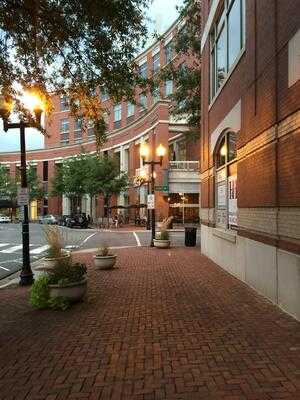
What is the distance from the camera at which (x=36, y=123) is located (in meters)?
12.2

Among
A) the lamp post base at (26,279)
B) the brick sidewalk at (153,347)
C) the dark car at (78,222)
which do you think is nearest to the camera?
the brick sidewalk at (153,347)

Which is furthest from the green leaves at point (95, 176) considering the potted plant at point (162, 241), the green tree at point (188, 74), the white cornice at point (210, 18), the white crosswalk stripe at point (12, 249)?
the white cornice at point (210, 18)

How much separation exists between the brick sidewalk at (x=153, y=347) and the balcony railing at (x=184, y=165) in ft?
107

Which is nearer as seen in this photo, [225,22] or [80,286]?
[80,286]

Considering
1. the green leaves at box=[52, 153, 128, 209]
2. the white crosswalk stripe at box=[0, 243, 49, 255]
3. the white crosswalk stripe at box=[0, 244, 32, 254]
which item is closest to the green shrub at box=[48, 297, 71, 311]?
the white crosswalk stripe at box=[0, 243, 49, 255]

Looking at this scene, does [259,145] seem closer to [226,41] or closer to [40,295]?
[40,295]

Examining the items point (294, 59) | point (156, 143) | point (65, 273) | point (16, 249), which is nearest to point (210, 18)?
point (294, 59)

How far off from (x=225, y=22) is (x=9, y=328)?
1111 cm

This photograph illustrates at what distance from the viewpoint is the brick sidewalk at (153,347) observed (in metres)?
5.03

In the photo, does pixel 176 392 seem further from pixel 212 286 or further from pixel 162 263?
pixel 162 263

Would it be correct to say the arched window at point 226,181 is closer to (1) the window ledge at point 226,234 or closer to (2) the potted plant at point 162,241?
(1) the window ledge at point 226,234

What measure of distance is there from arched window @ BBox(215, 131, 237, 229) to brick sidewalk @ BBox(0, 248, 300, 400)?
3492 mm

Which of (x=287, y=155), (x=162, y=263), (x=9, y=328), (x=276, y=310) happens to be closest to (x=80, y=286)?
(x=9, y=328)

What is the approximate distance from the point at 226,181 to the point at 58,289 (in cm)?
721
